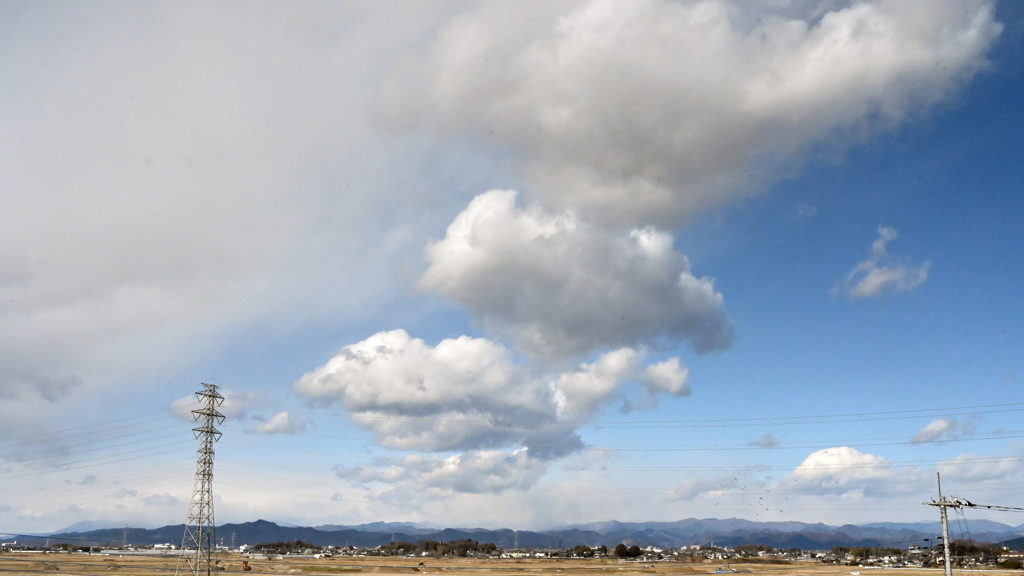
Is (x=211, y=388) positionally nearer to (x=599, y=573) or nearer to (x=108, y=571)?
(x=108, y=571)

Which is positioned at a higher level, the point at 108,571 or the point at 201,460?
the point at 201,460

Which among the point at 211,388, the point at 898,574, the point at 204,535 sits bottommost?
the point at 898,574

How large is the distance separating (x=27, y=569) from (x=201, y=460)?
8793cm

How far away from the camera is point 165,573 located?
14988 centimetres

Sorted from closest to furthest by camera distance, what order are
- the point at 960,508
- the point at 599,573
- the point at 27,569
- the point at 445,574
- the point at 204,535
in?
1. the point at 960,508
2. the point at 204,535
3. the point at 27,569
4. the point at 445,574
5. the point at 599,573

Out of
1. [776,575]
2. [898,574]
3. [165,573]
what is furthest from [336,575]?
[898,574]

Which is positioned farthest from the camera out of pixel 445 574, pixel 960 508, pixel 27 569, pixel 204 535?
pixel 445 574

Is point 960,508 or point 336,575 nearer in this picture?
point 960,508

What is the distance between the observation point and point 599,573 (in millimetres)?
170500

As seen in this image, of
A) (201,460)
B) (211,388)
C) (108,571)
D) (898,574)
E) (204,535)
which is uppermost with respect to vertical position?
(211,388)

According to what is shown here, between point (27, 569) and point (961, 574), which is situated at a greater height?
point (27, 569)

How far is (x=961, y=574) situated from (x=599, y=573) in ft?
295

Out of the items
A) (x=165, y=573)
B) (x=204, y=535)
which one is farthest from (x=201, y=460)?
(x=165, y=573)

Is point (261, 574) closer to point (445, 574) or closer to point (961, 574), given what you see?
point (445, 574)
